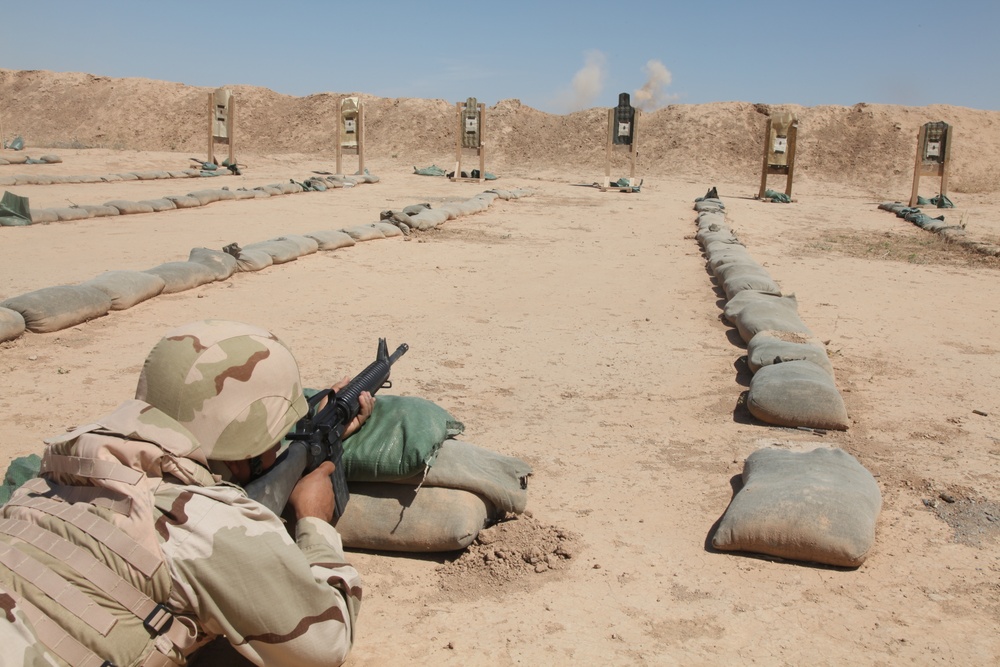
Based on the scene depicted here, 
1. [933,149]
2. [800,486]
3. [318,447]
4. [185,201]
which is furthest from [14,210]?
[933,149]

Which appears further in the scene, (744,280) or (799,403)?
(744,280)

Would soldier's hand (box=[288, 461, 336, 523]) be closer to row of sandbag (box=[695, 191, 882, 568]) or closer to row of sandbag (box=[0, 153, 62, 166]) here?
row of sandbag (box=[695, 191, 882, 568])

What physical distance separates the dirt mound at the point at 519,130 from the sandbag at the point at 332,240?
1466 centimetres

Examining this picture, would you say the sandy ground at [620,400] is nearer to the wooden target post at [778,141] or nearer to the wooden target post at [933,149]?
the wooden target post at [933,149]

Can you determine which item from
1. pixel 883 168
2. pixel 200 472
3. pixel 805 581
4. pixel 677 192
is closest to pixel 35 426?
pixel 200 472

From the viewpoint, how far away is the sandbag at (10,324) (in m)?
5.18

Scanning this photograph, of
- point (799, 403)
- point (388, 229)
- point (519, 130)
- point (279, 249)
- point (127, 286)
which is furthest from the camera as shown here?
point (519, 130)

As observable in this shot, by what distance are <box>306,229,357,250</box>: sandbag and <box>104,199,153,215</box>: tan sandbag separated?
3.95 metres

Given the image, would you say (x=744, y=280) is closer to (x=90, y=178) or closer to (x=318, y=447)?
(x=318, y=447)

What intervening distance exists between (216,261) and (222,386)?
574 cm

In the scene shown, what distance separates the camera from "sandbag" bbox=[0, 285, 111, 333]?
5.46 m

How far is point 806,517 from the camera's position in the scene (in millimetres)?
2801

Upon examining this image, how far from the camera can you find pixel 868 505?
9.64 ft

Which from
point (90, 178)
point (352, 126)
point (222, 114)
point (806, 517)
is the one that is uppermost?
point (222, 114)
